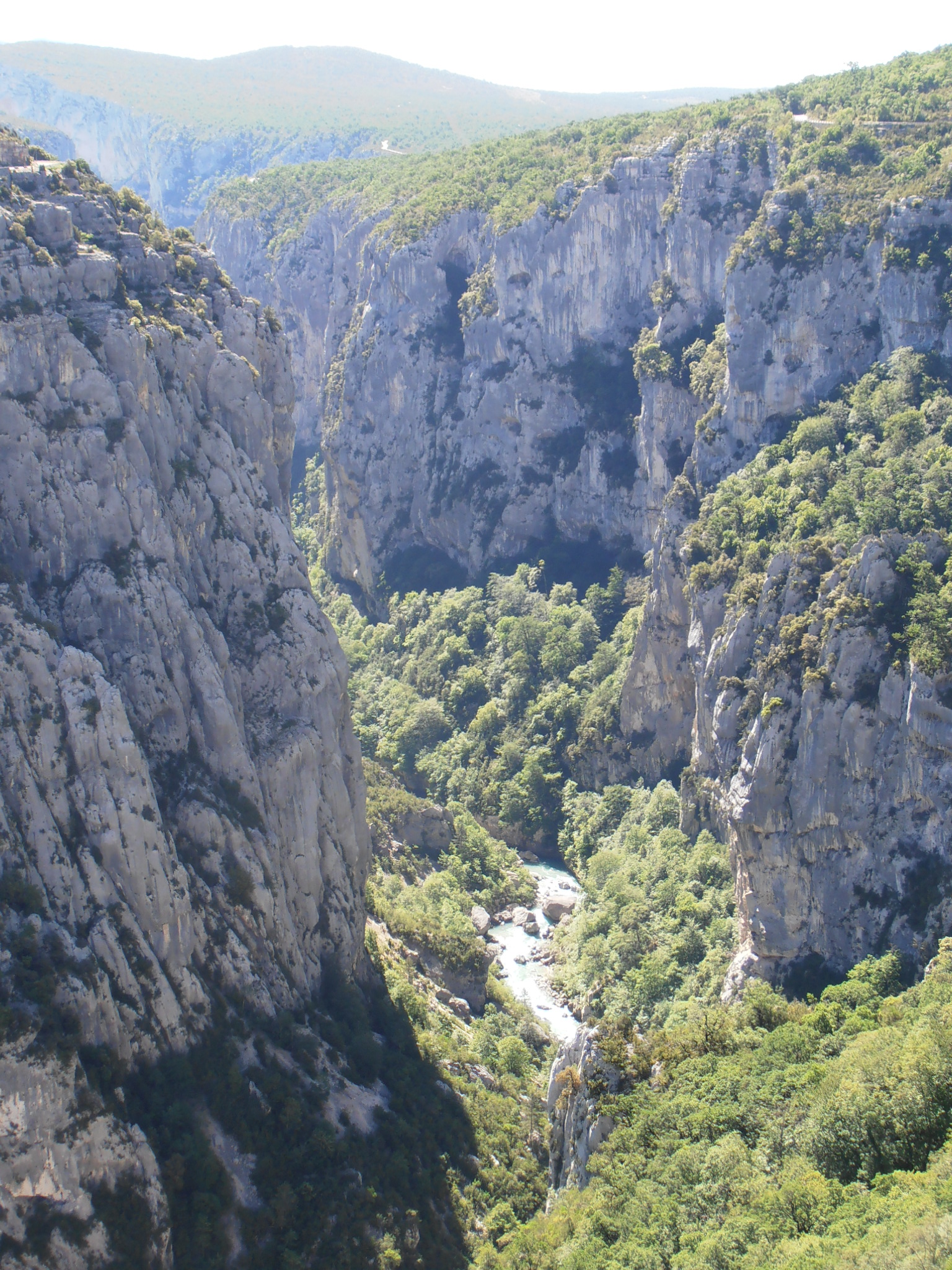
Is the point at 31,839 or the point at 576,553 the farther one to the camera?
the point at 576,553

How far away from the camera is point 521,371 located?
128 meters

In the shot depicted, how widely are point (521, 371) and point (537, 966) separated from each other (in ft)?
238

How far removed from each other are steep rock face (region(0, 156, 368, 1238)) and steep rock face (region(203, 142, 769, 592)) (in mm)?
57135

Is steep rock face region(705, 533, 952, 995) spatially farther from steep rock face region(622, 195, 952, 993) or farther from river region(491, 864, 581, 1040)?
river region(491, 864, 581, 1040)

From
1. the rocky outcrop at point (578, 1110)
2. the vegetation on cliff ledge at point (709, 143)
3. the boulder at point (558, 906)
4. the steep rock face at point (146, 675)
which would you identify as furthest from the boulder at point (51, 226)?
the vegetation on cliff ledge at point (709, 143)

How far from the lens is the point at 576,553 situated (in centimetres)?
12288

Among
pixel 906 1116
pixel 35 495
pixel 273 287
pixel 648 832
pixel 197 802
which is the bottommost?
pixel 648 832

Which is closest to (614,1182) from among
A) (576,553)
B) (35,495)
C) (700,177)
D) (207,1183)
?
(207,1183)

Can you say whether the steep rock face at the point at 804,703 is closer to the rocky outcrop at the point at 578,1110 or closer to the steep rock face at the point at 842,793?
the steep rock face at the point at 842,793

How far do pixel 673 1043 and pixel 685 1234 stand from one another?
47.5ft

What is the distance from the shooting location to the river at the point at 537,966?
72938mm

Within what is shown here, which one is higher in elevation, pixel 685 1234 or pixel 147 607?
pixel 147 607

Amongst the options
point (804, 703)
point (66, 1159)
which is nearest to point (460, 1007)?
point (804, 703)

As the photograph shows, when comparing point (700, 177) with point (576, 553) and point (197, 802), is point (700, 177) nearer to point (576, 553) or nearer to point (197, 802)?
point (576, 553)
